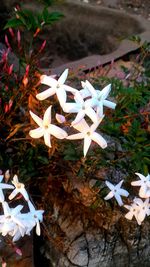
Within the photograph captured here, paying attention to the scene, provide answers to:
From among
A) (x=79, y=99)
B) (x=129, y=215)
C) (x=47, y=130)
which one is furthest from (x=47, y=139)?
(x=129, y=215)

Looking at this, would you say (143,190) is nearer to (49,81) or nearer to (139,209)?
(139,209)

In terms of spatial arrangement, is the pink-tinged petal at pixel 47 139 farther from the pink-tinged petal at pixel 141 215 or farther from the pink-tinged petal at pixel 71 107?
the pink-tinged petal at pixel 141 215

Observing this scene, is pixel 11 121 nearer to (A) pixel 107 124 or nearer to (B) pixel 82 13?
(A) pixel 107 124

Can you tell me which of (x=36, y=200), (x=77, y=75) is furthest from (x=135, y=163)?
(x=77, y=75)

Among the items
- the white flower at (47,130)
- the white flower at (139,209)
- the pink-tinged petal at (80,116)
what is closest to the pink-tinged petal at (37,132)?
the white flower at (47,130)

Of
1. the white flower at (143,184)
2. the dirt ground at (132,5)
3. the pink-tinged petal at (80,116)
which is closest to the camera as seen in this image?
the pink-tinged petal at (80,116)

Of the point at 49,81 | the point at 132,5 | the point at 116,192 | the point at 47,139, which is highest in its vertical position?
the point at 49,81
